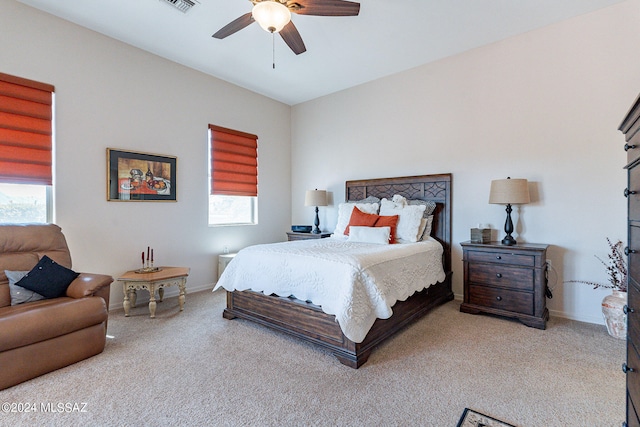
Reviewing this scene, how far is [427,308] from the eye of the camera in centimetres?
330

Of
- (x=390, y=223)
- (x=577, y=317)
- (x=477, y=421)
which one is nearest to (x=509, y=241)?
(x=577, y=317)

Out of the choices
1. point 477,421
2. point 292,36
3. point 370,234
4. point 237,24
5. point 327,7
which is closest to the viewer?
point 477,421

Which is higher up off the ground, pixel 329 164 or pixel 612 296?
pixel 329 164

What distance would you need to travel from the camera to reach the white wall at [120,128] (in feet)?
10.1

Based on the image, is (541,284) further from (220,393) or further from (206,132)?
(206,132)

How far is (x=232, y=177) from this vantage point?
475cm

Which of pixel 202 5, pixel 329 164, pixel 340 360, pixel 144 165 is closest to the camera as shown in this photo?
pixel 340 360

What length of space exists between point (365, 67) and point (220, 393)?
412cm

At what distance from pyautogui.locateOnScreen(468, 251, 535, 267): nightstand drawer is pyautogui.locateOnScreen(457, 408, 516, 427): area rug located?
1.83m

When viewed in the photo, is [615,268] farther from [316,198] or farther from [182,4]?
[182,4]

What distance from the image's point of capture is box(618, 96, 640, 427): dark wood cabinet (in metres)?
1.09

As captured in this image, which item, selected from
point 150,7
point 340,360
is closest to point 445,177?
point 340,360

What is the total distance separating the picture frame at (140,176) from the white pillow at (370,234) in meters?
2.50

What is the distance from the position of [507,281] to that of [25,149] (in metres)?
5.02
